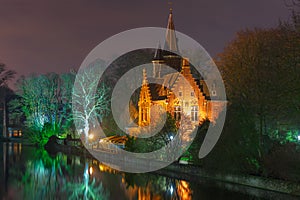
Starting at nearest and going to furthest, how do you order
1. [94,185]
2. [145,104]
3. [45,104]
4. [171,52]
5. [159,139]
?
[94,185]
[159,139]
[145,104]
[171,52]
[45,104]

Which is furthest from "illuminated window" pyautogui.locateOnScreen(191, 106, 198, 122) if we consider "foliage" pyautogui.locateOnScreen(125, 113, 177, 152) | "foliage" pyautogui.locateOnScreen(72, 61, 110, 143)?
"foliage" pyautogui.locateOnScreen(72, 61, 110, 143)

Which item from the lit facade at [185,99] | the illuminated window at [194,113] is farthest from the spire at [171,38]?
the illuminated window at [194,113]

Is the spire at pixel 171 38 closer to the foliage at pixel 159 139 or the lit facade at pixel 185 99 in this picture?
the lit facade at pixel 185 99

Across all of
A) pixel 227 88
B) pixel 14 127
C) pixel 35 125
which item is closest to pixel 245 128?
pixel 227 88

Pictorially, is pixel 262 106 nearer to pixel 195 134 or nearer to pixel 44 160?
pixel 195 134

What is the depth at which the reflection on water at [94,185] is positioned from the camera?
20.5 metres

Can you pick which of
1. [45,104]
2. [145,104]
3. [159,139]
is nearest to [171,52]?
[145,104]

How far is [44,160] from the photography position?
3666cm

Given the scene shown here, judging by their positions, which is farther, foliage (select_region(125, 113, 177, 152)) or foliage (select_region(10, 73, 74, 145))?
foliage (select_region(10, 73, 74, 145))

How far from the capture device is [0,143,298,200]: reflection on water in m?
20.5

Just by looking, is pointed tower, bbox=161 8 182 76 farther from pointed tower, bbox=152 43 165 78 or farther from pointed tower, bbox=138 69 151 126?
pointed tower, bbox=138 69 151 126

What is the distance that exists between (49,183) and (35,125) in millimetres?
26226

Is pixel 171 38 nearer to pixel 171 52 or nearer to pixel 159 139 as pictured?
pixel 171 52

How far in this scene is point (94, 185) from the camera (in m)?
24.0
